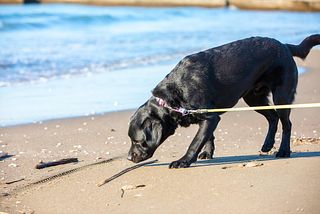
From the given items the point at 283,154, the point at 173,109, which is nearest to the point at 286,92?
the point at 283,154

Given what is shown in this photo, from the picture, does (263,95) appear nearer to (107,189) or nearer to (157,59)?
(107,189)

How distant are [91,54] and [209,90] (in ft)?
34.3

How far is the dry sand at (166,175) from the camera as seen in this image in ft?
17.1

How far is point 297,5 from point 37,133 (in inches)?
1061

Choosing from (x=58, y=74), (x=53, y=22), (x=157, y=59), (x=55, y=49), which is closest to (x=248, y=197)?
(x=58, y=74)

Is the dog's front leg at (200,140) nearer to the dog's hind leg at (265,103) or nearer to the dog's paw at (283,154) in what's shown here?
the dog's paw at (283,154)

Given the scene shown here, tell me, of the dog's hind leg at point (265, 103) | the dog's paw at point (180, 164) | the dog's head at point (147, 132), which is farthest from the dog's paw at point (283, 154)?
the dog's head at point (147, 132)

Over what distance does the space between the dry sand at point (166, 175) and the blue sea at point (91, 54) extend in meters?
1.46

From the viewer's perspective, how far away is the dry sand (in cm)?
521

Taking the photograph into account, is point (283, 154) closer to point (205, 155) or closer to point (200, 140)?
point (205, 155)

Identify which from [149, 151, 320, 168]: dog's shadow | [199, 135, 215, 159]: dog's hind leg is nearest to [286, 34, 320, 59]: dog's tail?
[149, 151, 320, 168]: dog's shadow

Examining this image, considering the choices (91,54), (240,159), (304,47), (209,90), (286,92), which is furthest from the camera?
(91,54)

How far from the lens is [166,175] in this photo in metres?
6.07

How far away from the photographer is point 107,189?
19.0 feet
